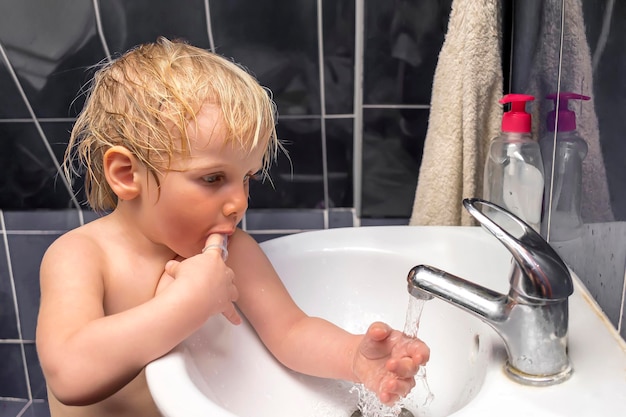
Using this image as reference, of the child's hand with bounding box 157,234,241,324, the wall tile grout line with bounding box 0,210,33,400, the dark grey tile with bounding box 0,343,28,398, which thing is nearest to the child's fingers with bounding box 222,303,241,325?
the child's hand with bounding box 157,234,241,324

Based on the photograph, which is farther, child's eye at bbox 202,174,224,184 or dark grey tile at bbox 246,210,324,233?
dark grey tile at bbox 246,210,324,233

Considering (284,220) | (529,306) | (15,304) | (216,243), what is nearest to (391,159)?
(284,220)

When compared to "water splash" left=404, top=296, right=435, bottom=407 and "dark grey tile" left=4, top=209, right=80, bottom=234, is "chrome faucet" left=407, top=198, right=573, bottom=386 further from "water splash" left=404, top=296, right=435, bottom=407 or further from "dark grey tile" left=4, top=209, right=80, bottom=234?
"dark grey tile" left=4, top=209, right=80, bottom=234

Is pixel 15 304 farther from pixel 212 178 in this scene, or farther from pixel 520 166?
pixel 520 166

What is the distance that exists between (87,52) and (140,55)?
0.41 metres

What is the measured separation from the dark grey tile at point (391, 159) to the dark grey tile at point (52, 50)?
1.66 ft

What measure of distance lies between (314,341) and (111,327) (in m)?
0.24

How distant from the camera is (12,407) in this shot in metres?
1.46

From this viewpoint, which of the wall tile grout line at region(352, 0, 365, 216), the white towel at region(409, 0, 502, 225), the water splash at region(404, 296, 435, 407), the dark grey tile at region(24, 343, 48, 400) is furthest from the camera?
the dark grey tile at region(24, 343, 48, 400)

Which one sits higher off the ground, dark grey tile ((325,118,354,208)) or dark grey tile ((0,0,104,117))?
dark grey tile ((0,0,104,117))

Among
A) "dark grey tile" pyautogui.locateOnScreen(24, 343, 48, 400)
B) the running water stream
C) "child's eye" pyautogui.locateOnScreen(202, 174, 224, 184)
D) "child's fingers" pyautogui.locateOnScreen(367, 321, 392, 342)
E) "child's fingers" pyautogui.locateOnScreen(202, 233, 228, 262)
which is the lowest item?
"dark grey tile" pyautogui.locateOnScreen(24, 343, 48, 400)

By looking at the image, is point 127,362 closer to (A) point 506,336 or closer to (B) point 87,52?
(A) point 506,336

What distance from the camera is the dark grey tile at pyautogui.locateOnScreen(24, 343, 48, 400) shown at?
140cm

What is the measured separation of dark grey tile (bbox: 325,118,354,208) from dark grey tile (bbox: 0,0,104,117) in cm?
44
